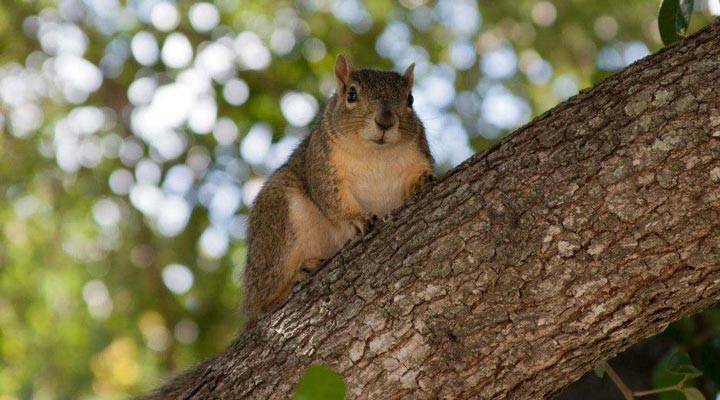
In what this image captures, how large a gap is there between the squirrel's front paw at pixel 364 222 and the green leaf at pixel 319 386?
132 cm

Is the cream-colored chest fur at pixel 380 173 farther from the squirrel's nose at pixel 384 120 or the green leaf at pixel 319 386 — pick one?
the green leaf at pixel 319 386

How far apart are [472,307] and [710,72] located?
749 millimetres

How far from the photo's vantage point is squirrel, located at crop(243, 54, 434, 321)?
10.5 ft

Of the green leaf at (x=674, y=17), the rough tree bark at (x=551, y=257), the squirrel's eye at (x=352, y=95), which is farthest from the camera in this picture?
the squirrel's eye at (x=352, y=95)

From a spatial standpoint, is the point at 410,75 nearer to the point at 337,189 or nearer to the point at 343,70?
the point at 343,70

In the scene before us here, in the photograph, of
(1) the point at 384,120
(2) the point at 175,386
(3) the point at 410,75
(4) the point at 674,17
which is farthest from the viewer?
(3) the point at 410,75

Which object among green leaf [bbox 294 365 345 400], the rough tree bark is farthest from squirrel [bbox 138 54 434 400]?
green leaf [bbox 294 365 345 400]

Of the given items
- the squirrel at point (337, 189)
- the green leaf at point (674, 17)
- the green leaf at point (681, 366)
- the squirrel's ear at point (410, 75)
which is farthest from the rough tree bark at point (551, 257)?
the squirrel's ear at point (410, 75)

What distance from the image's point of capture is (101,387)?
5824 millimetres

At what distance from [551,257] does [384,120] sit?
1221 mm

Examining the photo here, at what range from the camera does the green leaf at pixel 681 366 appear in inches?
98.3

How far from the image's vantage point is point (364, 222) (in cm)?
310

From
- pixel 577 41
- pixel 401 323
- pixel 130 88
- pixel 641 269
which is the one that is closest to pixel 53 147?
pixel 130 88

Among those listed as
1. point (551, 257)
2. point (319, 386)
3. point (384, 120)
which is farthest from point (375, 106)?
point (319, 386)
